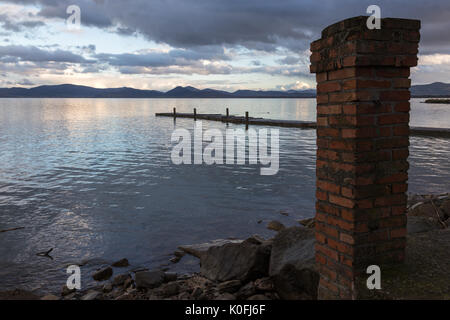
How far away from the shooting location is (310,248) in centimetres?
450

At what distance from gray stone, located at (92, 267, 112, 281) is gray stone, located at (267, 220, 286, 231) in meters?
3.82

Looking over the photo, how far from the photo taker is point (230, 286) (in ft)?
16.3

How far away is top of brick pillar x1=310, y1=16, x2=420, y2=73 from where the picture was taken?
3.10 m

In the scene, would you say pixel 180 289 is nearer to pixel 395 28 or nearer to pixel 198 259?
pixel 198 259

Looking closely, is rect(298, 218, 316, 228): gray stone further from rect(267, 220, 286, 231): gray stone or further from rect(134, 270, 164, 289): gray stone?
rect(134, 270, 164, 289): gray stone

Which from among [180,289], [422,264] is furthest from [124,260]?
[422,264]

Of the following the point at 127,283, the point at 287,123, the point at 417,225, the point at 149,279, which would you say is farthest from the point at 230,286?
the point at 287,123

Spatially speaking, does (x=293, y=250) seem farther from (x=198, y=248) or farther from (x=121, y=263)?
(x=121, y=263)

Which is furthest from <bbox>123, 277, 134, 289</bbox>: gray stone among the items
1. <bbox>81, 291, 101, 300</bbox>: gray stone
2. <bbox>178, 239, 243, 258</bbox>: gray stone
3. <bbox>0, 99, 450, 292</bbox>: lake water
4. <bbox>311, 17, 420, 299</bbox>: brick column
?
<bbox>311, 17, 420, 299</bbox>: brick column

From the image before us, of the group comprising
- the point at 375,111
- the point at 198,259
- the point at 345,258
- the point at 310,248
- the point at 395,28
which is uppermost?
the point at 395,28

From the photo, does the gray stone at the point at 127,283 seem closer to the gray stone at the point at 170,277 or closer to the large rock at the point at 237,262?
the gray stone at the point at 170,277

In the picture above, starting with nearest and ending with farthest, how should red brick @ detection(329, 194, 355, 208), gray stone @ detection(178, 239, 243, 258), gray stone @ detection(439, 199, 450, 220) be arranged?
red brick @ detection(329, 194, 355, 208) → gray stone @ detection(178, 239, 243, 258) → gray stone @ detection(439, 199, 450, 220)
